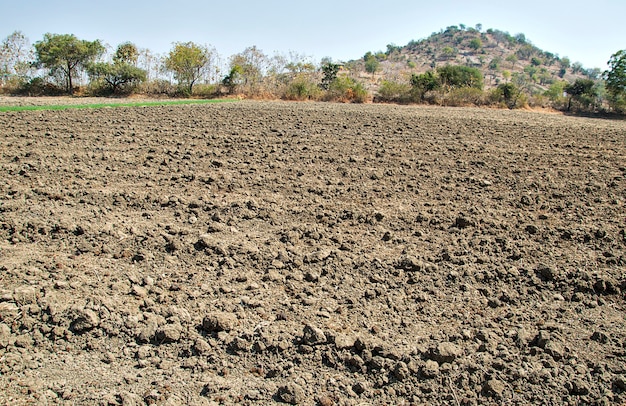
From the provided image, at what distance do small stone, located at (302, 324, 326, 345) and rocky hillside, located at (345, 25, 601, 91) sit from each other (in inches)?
2271

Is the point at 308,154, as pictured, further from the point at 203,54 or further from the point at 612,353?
the point at 203,54

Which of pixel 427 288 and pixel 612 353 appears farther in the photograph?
pixel 427 288

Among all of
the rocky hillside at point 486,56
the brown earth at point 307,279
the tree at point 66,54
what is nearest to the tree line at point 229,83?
the tree at point 66,54

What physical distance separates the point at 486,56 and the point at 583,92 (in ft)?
192

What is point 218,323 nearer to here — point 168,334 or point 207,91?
point 168,334

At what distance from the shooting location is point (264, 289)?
353cm

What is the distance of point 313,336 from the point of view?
2924mm

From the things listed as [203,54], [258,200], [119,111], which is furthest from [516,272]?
[203,54]

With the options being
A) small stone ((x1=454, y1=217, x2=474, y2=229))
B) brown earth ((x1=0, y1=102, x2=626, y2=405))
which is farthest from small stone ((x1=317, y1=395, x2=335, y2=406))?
small stone ((x1=454, y1=217, x2=474, y2=229))

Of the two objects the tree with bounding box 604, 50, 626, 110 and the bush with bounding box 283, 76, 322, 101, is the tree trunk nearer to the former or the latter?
the bush with bounding box 283, 76, 322, 101

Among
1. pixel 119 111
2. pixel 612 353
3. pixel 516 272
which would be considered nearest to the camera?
pixel 612 353

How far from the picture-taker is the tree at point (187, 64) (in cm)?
2180

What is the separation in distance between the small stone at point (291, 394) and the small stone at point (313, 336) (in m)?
0.40

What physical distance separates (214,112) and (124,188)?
21.6 ft
